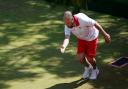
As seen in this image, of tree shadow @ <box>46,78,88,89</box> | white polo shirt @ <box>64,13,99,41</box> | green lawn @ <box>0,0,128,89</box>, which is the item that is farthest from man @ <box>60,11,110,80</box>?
green lawn @ <box>0,0,128,89</box>

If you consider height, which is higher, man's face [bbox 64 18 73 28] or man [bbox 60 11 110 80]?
man's face [bbox 64 18 73 28]

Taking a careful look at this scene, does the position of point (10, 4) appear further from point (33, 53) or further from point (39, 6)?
point (33, 53)

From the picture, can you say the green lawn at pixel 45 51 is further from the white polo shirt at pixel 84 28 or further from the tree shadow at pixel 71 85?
the white polo shirt at pixel 84 28

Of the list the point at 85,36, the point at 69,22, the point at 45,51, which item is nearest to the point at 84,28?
the point at 85,36

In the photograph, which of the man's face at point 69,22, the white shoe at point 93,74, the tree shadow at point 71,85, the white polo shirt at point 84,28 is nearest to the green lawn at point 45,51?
the tree shadow at point 71,85

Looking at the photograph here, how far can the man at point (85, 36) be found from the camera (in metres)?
6.96

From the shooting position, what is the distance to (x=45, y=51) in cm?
924

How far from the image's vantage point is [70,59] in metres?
8.79

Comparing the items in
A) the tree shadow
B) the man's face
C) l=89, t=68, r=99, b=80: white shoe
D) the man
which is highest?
the man's face

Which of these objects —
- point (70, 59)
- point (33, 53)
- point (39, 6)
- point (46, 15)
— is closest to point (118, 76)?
point (70, 59)

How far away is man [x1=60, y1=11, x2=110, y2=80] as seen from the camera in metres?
6.96

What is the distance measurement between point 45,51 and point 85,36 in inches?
86.4

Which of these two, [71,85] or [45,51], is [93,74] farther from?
[45,51]

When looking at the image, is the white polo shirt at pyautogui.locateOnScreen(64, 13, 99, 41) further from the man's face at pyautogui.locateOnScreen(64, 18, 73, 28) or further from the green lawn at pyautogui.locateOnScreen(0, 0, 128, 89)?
the green lawn at pyautogui.locateOnScreen(0, 0, 128, 89)
